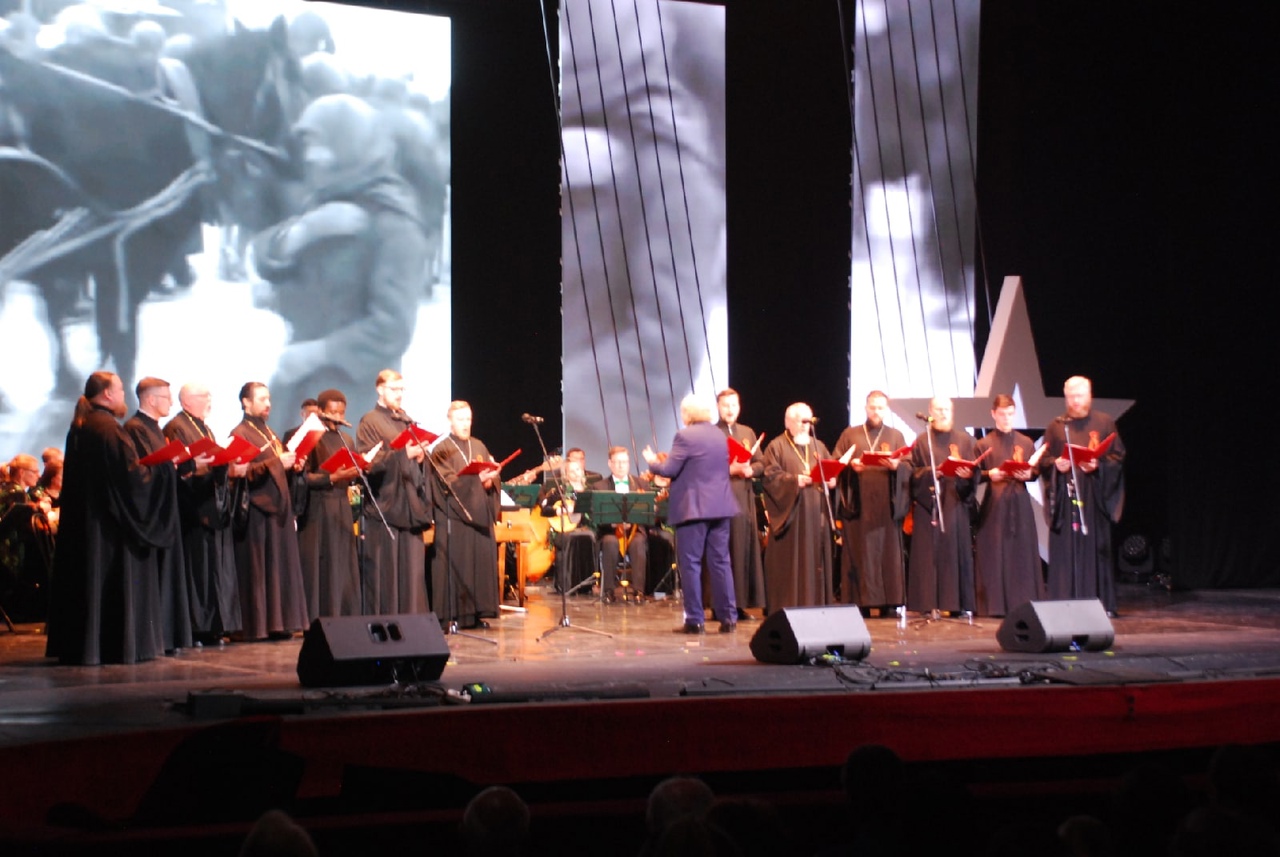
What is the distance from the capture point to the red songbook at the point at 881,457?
9.96 metres

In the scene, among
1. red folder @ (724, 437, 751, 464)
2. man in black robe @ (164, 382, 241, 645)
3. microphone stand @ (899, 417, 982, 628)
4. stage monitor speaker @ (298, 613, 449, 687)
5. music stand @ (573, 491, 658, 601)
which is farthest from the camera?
music stand @ (573, 491, 658, 601)

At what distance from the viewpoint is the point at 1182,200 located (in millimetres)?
12977

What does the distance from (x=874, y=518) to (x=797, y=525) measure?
0.68 metres

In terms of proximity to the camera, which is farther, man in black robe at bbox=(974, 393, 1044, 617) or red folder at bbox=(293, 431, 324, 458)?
man in black robe at bbox=(974, 393, 1044, 617)

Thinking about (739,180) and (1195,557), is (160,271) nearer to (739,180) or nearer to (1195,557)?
(739,180)

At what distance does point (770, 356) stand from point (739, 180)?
1.93m

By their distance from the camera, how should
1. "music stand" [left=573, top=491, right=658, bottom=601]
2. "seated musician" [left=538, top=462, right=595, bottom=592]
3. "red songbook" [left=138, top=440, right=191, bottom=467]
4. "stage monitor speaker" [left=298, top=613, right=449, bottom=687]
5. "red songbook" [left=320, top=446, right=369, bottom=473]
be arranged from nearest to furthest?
"stage monitor speaker" [left=298, top=613, right=449, bottom=687] < "red songbook" [left=138, top=440, right=191, bottom=467] < "red songbook" [left=320, top=446, right=369, bottom=473] < "music stand" [left=573, top=491, right=658, bottom=601] < "seated musician" [left=538, top=462, right=595, bottom=592]

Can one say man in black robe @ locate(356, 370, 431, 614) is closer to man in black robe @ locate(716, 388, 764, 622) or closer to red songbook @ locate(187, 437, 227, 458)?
red songbook @ locate(187, 437, 227, 458)

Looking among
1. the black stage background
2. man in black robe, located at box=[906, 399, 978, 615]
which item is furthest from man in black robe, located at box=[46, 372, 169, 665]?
man in black robe, located at box=[906, 399, 978, 615]

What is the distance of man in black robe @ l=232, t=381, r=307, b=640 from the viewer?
880 cm

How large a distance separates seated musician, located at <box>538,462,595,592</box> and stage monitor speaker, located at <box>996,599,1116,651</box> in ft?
15.4

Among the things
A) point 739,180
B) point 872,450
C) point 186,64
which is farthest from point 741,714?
point 739,180

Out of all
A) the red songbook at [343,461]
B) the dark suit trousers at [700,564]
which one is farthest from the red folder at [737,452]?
the red songbook at [343,461]

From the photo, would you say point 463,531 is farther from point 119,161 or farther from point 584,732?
point 584,732
